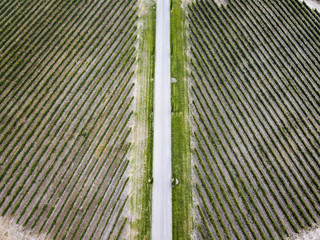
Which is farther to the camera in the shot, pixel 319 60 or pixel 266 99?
pixel 319 60

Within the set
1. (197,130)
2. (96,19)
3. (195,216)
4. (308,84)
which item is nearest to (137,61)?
(96,19)

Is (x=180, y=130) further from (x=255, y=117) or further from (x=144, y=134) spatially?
(x=255, y=117)

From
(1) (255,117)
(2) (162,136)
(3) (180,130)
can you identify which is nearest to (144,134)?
(2) (162,136)

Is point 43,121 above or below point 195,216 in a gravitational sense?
above

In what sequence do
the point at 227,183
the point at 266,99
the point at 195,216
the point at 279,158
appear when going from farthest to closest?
the point at 266,99, the point at 279,158, the point at 227,183, the point at 195,216

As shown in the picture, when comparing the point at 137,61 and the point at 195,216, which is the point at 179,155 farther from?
the point at 137,61

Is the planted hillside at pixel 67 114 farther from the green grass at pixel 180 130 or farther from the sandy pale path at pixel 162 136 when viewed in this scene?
the green grass at pixel 180 130
